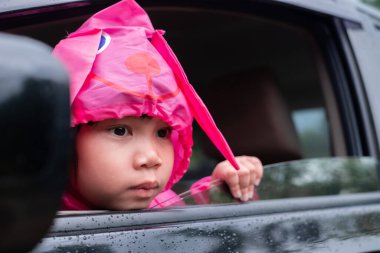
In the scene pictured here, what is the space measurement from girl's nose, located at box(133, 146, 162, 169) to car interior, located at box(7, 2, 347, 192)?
1.54ft

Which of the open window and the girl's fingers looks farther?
the open window

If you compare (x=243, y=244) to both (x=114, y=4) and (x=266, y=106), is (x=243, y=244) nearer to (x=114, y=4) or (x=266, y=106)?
(x=114, y=4)

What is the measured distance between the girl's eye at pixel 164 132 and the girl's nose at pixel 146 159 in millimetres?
105

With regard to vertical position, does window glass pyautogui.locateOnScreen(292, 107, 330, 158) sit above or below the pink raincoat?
below

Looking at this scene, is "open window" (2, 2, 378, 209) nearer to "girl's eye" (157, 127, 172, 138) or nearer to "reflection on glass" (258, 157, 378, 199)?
"reflection on glass" (258, 157, 378, 199)

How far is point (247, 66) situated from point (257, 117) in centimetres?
71

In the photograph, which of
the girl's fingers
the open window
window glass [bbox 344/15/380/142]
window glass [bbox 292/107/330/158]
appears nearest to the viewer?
the girl's fingers

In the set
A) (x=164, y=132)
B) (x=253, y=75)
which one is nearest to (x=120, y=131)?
(x=164, y=132)

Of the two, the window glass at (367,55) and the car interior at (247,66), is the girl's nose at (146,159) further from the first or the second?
the window glass at (367,55)

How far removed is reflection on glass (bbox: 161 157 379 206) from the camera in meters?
1.98

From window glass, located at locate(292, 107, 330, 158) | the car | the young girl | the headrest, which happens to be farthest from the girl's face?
window glass, located at locate(292, 107, 330, 158)

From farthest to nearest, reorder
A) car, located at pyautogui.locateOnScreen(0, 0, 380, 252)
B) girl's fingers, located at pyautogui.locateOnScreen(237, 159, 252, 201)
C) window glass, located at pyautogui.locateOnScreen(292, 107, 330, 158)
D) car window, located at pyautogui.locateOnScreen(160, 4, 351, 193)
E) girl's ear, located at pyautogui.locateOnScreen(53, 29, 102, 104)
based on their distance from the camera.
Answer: window glass, located at pyautogui.locateOnScreen(292, 107, 330, 158) < car window, located at pyautogui.locateOnScreen(160, 4, 351, 193) < girl's fingers, located at pyautogui.locateOnScreen(237, 159, 252, 201) < girl's ear, located at pyautogui.locateOnScreen(53, 29, 102, 104) < car, located at pyautogui.locateOnScreen(0, 0, 380, 252)

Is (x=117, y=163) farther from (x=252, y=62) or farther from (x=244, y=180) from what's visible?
(x=252, y=62)

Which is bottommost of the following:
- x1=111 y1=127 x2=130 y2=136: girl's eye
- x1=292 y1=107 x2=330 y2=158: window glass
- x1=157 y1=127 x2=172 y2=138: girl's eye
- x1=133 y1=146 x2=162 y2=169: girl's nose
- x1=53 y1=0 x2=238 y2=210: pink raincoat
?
x1=292 y1=107 x2=330 y2=158: window glass
